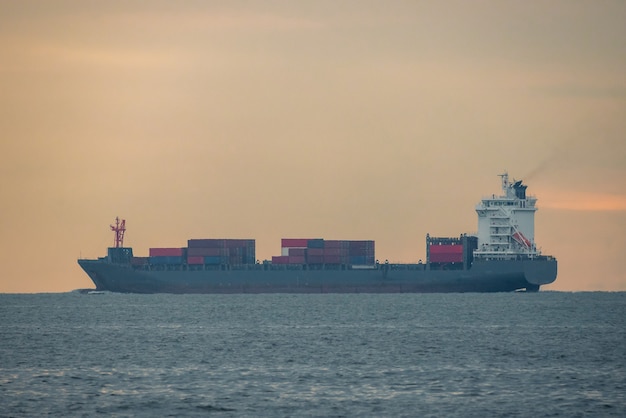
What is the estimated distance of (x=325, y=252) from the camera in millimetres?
140750

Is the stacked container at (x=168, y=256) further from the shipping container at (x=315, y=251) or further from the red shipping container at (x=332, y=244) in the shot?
the red shipping container at (x=332, y=244)

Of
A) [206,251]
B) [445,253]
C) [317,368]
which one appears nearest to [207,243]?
[206,251]

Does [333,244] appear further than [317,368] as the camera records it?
Yes

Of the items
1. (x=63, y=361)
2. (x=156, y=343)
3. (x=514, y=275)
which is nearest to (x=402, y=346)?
(x=156, y=343)

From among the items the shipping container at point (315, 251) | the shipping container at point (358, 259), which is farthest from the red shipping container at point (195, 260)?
the shipping container at point (358, 259)

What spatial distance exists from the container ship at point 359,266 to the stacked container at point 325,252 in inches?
4.8

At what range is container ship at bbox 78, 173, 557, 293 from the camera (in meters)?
136

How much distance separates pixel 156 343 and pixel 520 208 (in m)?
82.2

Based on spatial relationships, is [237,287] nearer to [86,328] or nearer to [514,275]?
[514,275]

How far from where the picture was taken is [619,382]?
4534cm

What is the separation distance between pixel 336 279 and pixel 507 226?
2175 centimetres

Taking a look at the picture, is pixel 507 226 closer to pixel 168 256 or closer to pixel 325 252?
pixel 325 252

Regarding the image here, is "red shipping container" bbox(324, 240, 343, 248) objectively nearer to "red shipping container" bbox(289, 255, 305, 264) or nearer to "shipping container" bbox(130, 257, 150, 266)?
"red shipping container" bbox(289, 255, 305, 264)

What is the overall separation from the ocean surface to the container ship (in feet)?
156
